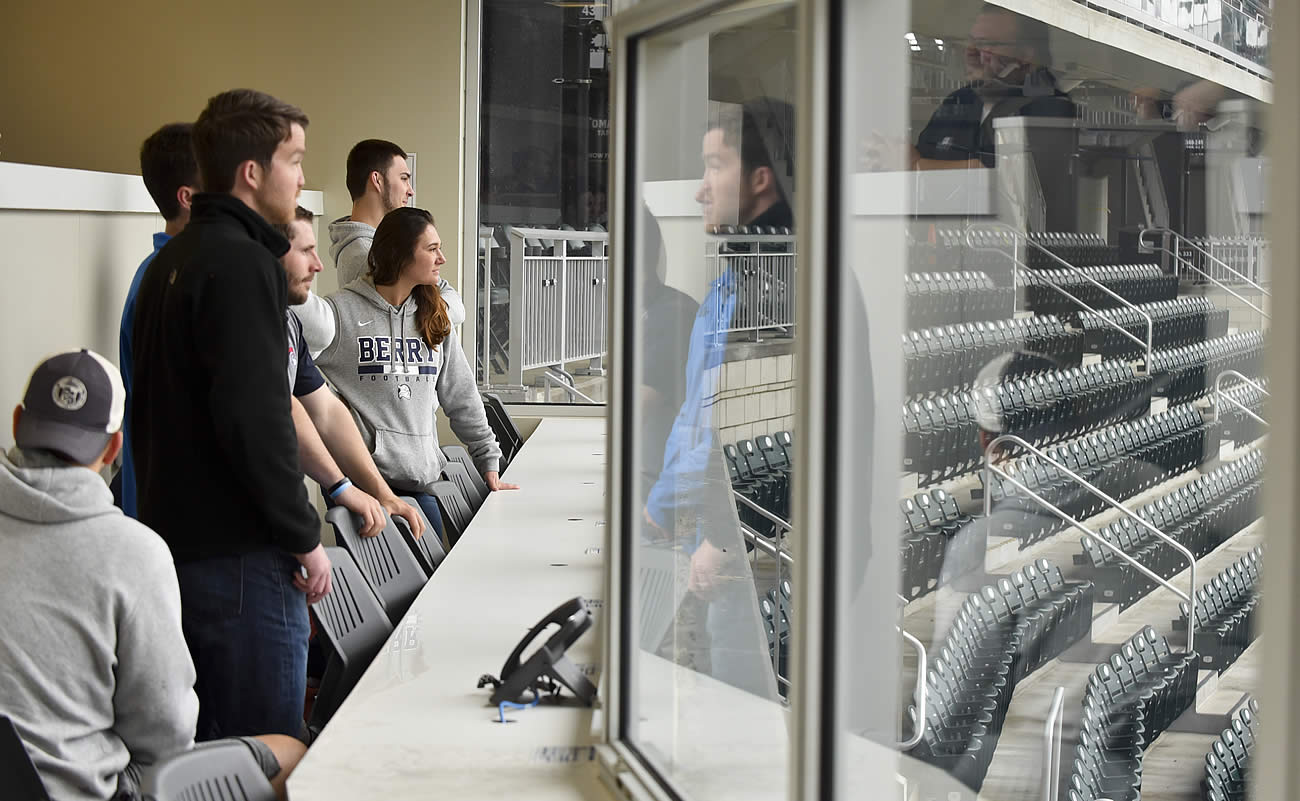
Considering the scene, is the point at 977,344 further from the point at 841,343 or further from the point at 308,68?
the point at 308,68

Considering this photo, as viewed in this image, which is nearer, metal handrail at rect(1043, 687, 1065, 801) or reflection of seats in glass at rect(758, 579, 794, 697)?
reflection of seats in glass at rect(758, 579, 794, 697)

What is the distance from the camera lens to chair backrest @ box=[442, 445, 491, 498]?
15.4ft

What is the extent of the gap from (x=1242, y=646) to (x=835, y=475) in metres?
4.76

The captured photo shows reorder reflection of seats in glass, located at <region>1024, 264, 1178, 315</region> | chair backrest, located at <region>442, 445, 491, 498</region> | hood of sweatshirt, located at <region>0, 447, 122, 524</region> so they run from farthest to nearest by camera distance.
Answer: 1. chair backrest, located at <region>442, 445, 491, 498</region>
2. reflection of seats in glass, located at <region>1024, 264, 1178, 315</region>
3. hood of sweatshirt, located at <region>0, 447, 122, 524</region>

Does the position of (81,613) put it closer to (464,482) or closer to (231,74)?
(464,482)

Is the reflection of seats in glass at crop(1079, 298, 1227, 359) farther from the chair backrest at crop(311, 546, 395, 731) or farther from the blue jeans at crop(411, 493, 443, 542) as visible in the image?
the blue jeans at crop(411, 493, 443, 542)

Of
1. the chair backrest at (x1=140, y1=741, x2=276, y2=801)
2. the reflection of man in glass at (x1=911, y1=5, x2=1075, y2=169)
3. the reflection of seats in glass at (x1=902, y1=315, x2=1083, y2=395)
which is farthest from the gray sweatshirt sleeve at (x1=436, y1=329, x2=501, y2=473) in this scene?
the chair backrest at (x1=140, y1=741, x2=276, y2=801)

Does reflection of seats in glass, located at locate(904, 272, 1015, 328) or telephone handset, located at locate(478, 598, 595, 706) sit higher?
reflection of seats in glass, located at locate(904, 272, 1015, 328)

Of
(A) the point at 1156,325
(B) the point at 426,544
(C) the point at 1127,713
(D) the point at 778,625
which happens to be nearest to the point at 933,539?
(A) the point at 1156,325

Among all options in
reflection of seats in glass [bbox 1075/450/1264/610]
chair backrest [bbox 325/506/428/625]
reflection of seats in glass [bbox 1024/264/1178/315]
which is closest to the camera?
chair backrest [bbox 325/506/428/625]

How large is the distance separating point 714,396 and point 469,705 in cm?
82

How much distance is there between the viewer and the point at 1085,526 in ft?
20.7

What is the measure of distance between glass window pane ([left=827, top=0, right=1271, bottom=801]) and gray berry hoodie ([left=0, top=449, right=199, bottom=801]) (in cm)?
105

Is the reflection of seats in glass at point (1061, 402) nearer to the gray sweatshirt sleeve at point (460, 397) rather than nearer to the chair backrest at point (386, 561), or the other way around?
the gray sweatshirt sleeve at point (460, 397)
